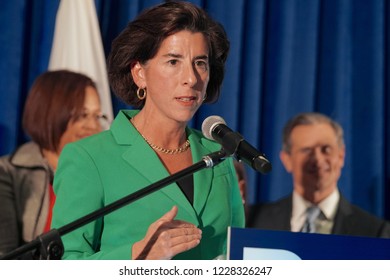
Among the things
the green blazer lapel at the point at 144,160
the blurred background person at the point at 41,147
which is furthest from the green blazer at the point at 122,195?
the blurred background person at the point at 41,147

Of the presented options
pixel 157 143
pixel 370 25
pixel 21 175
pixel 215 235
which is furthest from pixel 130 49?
pixel 370 25

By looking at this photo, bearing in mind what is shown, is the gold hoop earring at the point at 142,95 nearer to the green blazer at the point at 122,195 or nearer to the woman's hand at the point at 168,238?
the green blazer at the point at 122,195

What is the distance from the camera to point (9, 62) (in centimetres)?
332

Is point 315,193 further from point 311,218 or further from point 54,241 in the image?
point 54,241

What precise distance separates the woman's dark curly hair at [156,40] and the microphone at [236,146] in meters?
0.28

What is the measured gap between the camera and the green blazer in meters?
1.56

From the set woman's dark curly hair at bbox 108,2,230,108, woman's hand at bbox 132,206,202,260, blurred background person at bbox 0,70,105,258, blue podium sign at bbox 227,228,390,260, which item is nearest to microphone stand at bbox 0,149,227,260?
woman's hand at bbox 132,206,202,260

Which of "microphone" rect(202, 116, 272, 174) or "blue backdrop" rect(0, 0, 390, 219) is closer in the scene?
"microphone" rect(202, 116, 272, 174)

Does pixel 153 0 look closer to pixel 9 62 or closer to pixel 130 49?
pixel 9 62

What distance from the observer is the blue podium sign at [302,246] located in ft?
4.83

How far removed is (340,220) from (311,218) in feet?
0.37

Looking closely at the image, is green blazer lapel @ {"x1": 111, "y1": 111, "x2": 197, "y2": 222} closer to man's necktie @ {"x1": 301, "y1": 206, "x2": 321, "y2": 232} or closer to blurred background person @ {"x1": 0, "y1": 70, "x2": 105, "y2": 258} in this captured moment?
blurred background person @ {"x1": 0, "y1": 70, "x2": 105, "y2": 258}

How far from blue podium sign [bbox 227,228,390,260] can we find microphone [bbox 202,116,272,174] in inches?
5.5
